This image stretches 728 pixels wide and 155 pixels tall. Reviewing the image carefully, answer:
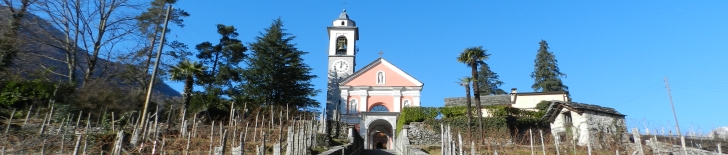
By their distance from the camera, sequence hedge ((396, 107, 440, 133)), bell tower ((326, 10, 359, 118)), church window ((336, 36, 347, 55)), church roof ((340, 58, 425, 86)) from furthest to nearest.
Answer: church window ((336, 36, 347, 55)) → bell tower ((326, 10, 359, 118)) → church roof ((340, 58, 425, 86)) → hedge ((396, 107, 440, 133))

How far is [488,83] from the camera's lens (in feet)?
193

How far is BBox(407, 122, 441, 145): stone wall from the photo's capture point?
25.6 meters

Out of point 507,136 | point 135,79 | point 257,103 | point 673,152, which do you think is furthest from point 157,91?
point 673,152

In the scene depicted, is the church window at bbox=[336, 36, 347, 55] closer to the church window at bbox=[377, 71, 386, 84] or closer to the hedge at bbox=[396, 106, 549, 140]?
the church window at bbox=[377, 71, 386, 84]

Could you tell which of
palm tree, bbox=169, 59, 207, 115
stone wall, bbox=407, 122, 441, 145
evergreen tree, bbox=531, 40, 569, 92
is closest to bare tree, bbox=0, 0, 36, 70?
palm tree, bbox=169, 59, 207, 115

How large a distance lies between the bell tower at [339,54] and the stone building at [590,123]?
21970mm

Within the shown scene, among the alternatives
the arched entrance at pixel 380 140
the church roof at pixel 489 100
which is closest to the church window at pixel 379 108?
the arched entrance at pixel 380 140

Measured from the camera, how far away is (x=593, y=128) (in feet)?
80.1

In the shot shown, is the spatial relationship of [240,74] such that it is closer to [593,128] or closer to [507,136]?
[507,136]

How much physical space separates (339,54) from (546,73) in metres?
22.4

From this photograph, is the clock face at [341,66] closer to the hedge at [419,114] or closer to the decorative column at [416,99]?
the decorative column at [416,99]

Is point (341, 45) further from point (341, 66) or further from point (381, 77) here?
point (381, 77)

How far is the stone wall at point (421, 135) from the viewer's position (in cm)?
2559

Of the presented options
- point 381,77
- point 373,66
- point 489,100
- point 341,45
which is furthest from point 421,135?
point 341,45
